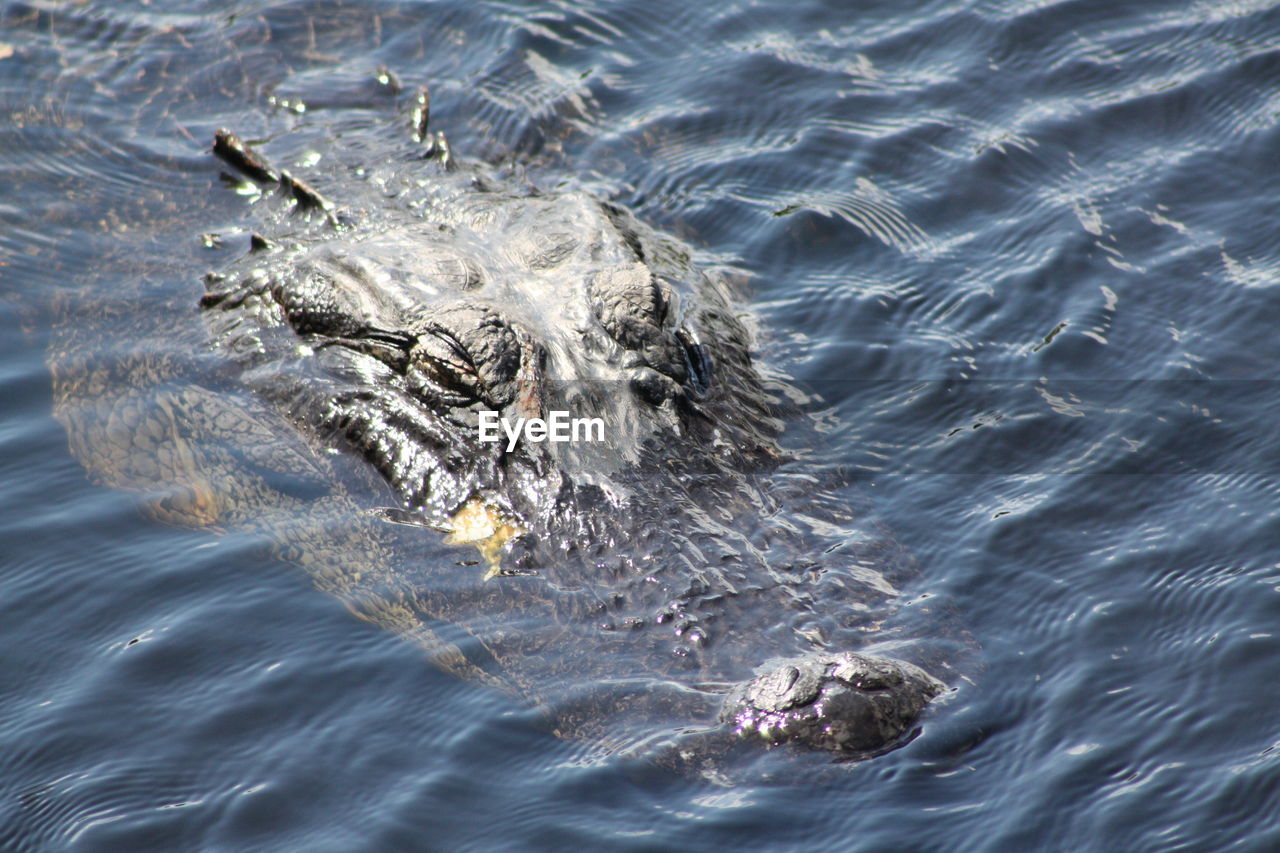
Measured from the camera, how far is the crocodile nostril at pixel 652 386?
4.68 metres

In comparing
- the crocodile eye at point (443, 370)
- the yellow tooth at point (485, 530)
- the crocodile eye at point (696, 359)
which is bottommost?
the yellow tooth at point (485, 530)

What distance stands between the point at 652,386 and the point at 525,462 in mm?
586

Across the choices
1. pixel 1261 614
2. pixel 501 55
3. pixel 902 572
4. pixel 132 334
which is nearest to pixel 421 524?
pixel 902 572

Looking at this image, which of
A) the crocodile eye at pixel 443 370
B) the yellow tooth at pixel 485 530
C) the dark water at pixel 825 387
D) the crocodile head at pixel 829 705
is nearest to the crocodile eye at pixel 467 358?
the crocodile eye at pixel 443 370

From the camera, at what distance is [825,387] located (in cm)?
571

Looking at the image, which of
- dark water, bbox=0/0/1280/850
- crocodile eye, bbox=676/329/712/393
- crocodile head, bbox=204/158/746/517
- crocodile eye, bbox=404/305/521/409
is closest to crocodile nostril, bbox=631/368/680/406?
crocodile head, bbox=204/158/746/517

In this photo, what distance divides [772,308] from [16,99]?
15.7 ft

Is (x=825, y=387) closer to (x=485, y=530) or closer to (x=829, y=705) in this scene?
(x=485, y=530)

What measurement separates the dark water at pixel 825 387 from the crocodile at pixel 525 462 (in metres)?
0.17

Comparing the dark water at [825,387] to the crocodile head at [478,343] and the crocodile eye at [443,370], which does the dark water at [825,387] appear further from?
the crocodile eye at [443,370]

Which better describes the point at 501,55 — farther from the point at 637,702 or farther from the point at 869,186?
the point at 637,702

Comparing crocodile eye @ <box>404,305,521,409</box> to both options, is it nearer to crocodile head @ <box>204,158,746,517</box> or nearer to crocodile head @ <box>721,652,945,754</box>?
crocodile head @ <box>204,158,746,517</box>

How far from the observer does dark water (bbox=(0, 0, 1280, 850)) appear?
3742 mm

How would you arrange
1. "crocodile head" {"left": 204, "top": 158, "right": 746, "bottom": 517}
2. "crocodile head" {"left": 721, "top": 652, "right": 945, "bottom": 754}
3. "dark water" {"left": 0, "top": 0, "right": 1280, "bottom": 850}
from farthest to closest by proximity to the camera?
"crocodile head" {"left": 204, "top": 158, "right": 746, "bottom": 517}, "dark water" {"left": 0, "top": 0, "right": 1280, "bottom": 850}, "crocodile head" {"left": 721, "top": 652, "right": 945, "bottom": 754}
